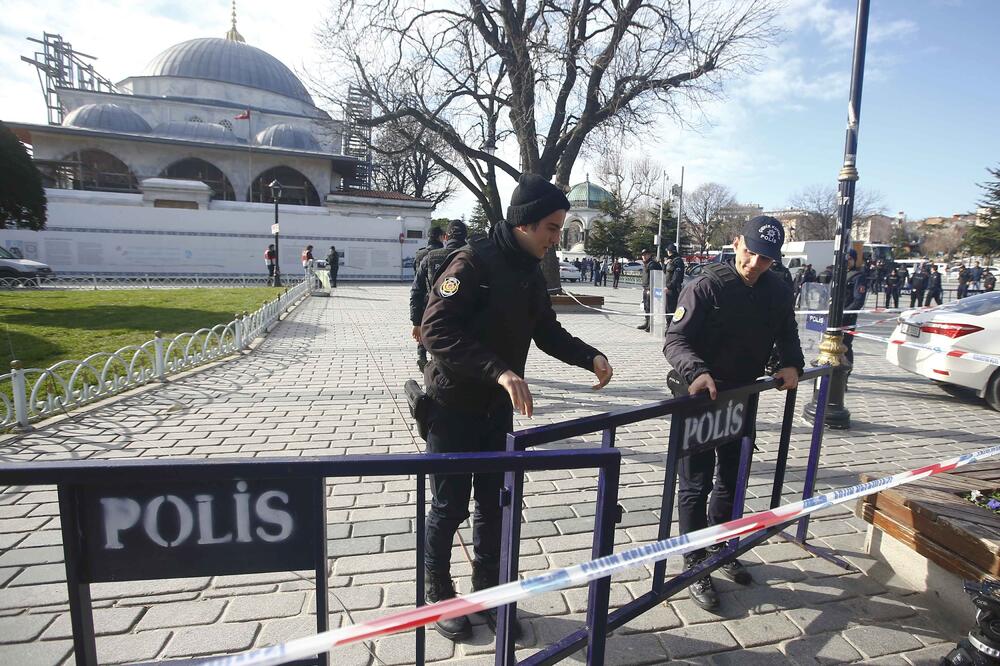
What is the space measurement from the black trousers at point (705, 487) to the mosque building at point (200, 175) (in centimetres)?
1831

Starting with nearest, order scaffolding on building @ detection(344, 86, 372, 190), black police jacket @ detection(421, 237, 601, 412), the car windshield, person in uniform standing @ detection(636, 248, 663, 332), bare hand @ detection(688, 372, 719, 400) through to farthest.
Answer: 1. black police jacket @ detection(421, 237, 601, 412)
2. bare hand @ detection(688, 372, 719, 400)
3. the car windshield
4. person in uniform standing @ detection(636, 248, 663, 332)
5. scaffolding on building @ detection(344, 86, 372, 190)

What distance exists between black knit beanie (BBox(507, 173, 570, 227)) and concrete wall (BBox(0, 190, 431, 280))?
99.8 feet

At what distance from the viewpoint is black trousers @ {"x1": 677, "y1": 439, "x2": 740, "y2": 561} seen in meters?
3.00

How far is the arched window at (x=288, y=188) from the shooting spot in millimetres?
46062

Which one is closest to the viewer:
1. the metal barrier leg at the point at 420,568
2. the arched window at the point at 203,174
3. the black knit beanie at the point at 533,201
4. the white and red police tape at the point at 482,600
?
the white and red police tape at the point at 482,600

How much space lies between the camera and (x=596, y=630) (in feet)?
6.62

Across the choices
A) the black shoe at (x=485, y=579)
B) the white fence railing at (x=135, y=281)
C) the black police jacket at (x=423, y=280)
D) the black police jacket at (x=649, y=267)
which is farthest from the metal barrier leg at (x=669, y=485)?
the white fence railing at (x=135, y=281)

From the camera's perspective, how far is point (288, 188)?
4706 centimetres

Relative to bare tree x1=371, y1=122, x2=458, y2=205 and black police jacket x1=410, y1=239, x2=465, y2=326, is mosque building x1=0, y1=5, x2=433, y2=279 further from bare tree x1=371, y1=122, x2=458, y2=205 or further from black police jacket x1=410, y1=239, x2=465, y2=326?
black police jacket x1=410, y1=239, x2=465, y2=326

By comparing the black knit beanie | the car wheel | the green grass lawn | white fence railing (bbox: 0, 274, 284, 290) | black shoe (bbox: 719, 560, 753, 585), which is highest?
the black knit beanie

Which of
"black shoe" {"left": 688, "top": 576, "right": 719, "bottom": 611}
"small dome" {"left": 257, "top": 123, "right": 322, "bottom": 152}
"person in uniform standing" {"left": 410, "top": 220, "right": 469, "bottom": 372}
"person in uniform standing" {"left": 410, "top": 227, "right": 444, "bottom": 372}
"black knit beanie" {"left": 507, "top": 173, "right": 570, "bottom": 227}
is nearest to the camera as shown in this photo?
"black knit beanie" {"left": 507, "top": 173, "right": 570, "bottom": 227}

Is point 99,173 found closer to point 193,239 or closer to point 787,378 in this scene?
point 193,239

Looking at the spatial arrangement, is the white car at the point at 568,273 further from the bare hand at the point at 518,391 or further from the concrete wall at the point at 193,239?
the bare hand at the point at 518,391

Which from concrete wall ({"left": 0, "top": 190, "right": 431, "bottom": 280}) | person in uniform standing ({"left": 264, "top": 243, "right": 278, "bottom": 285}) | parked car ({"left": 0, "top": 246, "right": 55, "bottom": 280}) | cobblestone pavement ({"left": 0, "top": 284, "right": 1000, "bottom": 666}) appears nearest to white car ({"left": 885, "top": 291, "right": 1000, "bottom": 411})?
cobblestone pavement ({"left": 0, "top": 284, "right": 1000, "bottom": 666})
